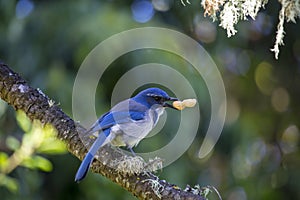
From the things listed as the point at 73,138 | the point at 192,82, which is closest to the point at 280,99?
the point at 192,82

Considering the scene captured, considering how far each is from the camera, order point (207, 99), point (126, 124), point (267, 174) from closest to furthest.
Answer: point (126, 124) < point (207, 99) < point (267, 174)

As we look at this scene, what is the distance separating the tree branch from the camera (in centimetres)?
257

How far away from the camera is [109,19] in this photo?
18.3ft

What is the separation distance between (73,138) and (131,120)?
1.04 metres

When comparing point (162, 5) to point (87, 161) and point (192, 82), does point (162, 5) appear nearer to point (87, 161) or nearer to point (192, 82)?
point (192, 82)

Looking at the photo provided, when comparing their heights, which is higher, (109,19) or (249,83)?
(249,83)

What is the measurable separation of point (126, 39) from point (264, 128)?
2.28 metres

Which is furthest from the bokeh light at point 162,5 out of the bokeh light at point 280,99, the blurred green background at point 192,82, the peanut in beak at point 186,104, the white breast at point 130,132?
the peanut in beak at point 186,104

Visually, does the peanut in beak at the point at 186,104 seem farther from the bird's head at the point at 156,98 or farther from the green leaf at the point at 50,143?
the green leaf at the point at 50,143

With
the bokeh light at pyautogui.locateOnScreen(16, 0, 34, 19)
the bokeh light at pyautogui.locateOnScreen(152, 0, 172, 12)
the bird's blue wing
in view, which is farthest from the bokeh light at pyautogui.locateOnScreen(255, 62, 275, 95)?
the bird's blue wing

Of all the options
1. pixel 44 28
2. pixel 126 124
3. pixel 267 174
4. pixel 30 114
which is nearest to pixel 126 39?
pixel 44 28

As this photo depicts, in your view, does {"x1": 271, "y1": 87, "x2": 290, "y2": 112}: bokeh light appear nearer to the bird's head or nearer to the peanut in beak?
the bird's head

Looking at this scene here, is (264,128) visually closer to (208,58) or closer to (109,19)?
(208,58)

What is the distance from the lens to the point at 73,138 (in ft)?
9.09
